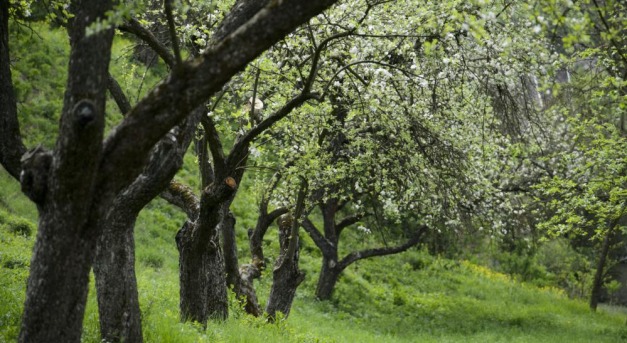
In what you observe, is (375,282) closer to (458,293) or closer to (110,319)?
(458,293)

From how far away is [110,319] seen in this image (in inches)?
345

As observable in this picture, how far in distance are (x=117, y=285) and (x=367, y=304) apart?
51.8 ft

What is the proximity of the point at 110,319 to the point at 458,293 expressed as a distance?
70.7ft

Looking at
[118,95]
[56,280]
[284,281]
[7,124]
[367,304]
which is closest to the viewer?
[56,280]

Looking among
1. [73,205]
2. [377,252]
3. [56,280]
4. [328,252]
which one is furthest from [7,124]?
[377,252]

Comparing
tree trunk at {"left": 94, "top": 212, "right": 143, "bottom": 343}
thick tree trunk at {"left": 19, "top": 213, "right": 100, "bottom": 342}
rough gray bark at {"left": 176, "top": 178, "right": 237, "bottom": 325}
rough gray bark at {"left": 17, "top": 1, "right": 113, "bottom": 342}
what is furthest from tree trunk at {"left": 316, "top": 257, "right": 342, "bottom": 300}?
thick tree trunk at {"left": 19, "top": 213, "right": 100, "bottom": 342}

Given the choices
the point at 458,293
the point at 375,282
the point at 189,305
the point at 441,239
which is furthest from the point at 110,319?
the point at 441,239

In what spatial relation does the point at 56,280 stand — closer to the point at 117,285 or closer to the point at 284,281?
the point at 117,285

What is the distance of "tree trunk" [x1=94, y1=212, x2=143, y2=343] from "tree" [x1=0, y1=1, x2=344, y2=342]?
8.44 feet

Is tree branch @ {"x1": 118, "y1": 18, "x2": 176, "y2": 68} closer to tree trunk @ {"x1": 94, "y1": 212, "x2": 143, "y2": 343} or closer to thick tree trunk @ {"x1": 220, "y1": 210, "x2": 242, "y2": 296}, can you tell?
tree trunk @ {"x1": 94, "y1": 212, "x2": 143, "y2": 343}

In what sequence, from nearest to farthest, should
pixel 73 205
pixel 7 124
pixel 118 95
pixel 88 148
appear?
A: pixel 88 148
pixel 73 205
pixel 7 124
pixel 118 95

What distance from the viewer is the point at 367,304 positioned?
2369 centimetres

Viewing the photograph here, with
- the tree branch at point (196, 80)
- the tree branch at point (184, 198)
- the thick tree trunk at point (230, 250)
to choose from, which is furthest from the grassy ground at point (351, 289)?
the tree branch at point (196, 80)

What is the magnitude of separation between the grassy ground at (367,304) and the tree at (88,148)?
3.06 metres
